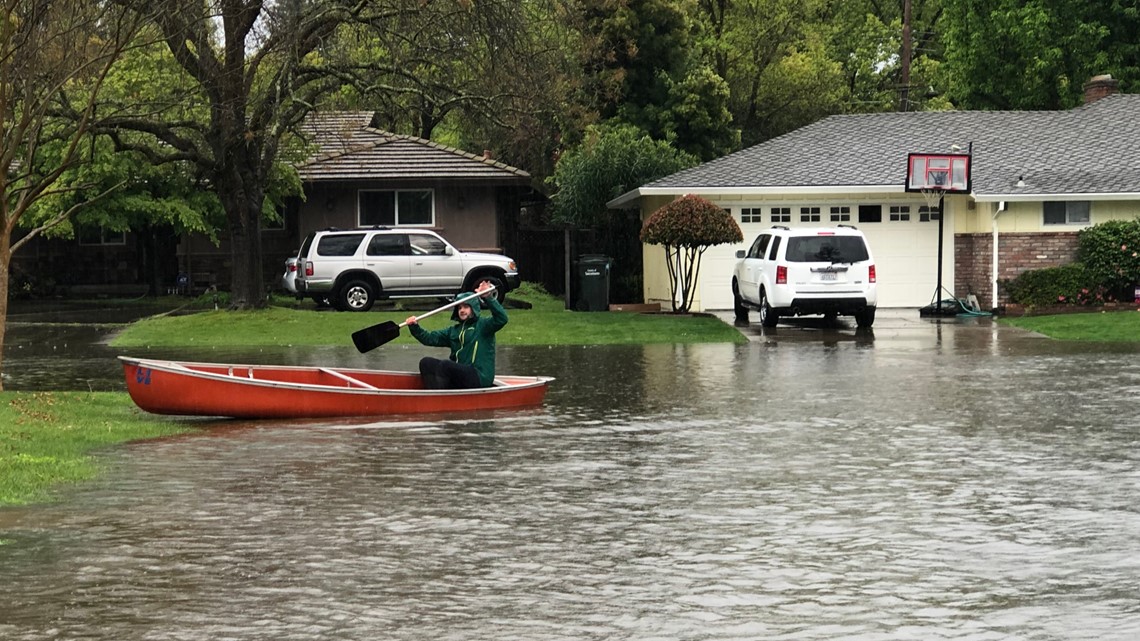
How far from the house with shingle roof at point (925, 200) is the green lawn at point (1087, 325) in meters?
2.58

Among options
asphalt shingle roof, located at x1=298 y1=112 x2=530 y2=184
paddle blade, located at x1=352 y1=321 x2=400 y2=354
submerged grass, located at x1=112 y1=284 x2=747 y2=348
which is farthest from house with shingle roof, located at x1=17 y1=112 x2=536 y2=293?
paddle blade, located at x1=352 y1=321 x2=400 y2=354

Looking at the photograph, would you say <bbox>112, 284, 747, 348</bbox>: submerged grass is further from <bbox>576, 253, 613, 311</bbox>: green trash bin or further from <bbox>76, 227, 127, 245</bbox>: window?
<bbox>76, 227, 127, 245</bbox>: window

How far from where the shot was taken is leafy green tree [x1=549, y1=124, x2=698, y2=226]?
41312 millimetres

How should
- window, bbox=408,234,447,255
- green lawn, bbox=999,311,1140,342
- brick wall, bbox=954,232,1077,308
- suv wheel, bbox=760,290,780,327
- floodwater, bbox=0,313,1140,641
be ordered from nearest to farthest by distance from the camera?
floodwater, bbox=0,313,1140,641
green lawn, bbox=999,311,1140,342
suv wheel, bbox=760,290,780,327
brick wall, bbox=954,232,1077,308
window, bbox=408,234,447,255

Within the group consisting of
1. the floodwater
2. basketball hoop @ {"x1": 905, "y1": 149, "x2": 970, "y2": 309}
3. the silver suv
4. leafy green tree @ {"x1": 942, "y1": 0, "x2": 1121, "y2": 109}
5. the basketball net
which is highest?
leafy green tree @ {"x1": 942, "y1": 0, "x2": 1121, "y2": 109}

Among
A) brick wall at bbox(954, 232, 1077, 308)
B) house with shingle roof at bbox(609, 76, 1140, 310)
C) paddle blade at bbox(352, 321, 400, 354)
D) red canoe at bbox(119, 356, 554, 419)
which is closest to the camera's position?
red canoe at bbox(119, 356, 554, 419)

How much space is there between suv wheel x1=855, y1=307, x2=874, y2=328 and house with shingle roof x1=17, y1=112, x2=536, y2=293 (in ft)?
44.1

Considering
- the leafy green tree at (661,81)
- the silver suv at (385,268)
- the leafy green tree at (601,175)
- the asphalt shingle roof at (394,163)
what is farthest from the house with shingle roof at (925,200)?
the leafy green tree at (661,81)

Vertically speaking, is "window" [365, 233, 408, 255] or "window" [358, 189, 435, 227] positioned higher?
"window" [358, 189, 435, 227]

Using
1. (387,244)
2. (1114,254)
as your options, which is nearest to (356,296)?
(387,244)

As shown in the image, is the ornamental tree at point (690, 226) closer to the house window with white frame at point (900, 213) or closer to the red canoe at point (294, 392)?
the house window with white frame at point (900, 213)

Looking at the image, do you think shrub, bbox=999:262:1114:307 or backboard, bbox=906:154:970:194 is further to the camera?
backboard, bbox=906:154:970:194

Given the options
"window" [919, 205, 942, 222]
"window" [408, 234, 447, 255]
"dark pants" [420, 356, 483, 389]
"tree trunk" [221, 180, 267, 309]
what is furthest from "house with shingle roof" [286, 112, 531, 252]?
"dark pants" [420, 356, 483, 389]

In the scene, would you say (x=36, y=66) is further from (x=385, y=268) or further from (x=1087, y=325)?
(x=1087, y=325)
